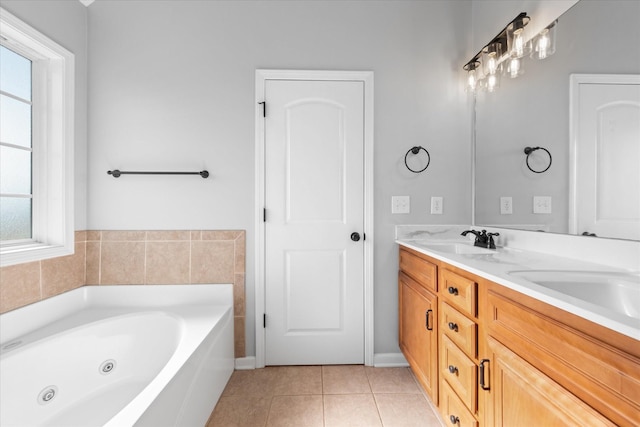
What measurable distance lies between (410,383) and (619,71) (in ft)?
6.20

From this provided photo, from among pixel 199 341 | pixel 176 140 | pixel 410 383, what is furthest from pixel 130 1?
pixel 410 383

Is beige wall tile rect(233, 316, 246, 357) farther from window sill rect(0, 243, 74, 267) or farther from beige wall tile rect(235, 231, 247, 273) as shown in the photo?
window sill rect(0, 243, 74, 267)

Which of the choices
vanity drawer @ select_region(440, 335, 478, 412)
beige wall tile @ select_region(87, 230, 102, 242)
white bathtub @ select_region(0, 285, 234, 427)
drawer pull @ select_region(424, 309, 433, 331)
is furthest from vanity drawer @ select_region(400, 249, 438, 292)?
beige wall tile @ select_region(87, 230, 102, 242)

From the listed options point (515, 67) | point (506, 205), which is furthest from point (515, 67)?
point (506, 205)

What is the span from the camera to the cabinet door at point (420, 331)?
57.7 inches

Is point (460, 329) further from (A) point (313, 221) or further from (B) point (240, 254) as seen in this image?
(B) point (240, 254)

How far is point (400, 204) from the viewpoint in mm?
2041

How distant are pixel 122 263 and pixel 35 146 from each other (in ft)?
2.91

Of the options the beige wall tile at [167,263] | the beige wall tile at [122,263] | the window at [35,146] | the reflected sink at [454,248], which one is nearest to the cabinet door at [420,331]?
the reflected sink at [454,248]

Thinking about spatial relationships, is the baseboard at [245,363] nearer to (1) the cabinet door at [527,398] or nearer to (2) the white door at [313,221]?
(2) the white door at [313,221]

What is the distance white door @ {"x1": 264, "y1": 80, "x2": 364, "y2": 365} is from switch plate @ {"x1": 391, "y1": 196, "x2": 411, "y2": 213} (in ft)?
0.75

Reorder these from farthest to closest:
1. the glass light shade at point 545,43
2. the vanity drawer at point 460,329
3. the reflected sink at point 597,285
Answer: the glass light shade at point 545,43, the vanity drawer at point 460,329, the reflected sink at point 597,285

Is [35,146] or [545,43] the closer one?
[545,43]

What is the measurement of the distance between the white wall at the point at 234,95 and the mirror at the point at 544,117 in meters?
0.26
